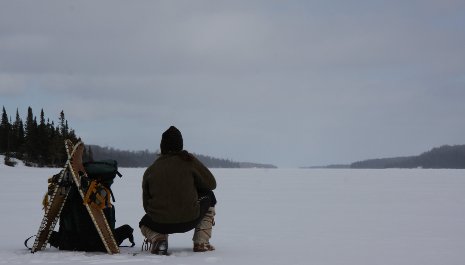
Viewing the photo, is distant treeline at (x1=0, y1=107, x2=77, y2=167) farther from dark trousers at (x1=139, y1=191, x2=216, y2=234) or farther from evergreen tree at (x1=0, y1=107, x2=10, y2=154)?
dark trousers at (x1=139, y1=191, x2=216, y2=234)

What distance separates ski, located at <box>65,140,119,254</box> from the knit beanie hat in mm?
964

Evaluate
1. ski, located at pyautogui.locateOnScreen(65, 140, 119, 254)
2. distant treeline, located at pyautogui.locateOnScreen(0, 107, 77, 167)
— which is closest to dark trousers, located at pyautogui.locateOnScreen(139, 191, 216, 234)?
ski, located at pyautogui.locateOnScreen(65, 140, 119, 254)

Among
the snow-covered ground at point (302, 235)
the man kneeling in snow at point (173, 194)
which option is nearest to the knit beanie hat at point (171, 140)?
the man kneeling in snow at point (173, 194)

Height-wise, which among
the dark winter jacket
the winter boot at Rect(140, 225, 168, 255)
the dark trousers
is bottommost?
the winter boot at Rect(140, 225, 168, 255)

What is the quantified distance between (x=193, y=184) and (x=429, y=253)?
9.60 ft

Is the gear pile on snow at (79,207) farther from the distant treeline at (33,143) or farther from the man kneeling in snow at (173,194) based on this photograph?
the distant treeline at (33,143)

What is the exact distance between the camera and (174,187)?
21.5ft

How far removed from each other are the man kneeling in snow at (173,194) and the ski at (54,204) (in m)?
0.89

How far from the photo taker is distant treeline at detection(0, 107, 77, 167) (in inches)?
3499

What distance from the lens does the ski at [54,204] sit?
6.56 meters

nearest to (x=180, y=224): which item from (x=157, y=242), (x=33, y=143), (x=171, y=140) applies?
(x=157, y=242)

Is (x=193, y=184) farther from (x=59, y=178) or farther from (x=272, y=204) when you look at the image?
(x=272, y=204)

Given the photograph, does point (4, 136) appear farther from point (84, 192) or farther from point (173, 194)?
point (173, 194)

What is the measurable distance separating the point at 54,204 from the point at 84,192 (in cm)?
42
